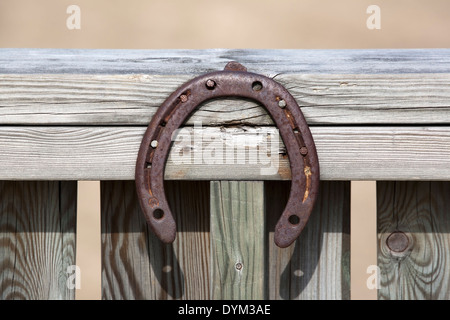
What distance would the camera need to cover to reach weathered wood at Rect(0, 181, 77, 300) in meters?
1.49

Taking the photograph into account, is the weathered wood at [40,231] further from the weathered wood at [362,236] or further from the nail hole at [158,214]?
the weathered wood at [362,236]

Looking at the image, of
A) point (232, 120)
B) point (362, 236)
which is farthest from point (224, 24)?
point (232, 120)

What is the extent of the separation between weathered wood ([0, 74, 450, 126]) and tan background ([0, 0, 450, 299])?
16.3 feet

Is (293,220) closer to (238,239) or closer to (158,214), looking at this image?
(238,239)

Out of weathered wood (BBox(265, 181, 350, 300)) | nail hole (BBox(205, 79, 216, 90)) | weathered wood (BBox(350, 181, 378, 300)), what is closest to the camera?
nail hole (BBox(205, 79, 216, 90))

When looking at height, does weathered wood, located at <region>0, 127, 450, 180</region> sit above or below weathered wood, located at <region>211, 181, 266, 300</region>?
above

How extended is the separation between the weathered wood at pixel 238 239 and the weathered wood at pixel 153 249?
17cm

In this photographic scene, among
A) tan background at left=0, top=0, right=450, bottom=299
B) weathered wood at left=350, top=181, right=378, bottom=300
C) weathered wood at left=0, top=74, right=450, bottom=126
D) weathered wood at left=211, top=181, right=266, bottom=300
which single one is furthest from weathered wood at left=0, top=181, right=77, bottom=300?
tan background at left=0, top=0, right=450, bottom=299

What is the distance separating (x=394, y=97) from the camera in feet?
4.28

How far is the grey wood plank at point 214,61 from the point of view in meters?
1.35

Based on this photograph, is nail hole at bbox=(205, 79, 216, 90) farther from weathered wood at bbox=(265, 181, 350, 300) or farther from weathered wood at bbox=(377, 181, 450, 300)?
weathered wood at bbox=(377, 181, 450, 300)

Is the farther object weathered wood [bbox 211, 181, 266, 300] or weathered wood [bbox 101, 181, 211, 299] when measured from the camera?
weathered wood [bbox 101, 181, 211, 299]

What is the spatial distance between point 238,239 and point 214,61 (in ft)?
1.31
